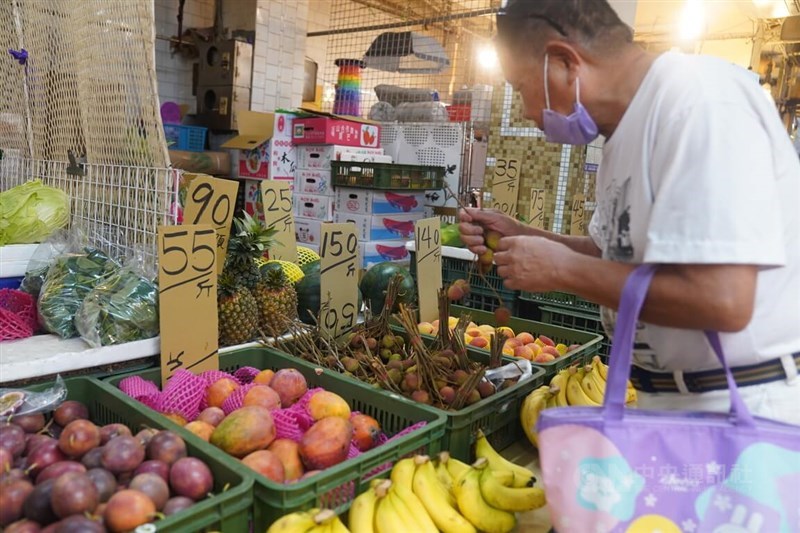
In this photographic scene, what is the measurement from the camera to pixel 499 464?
5.16ft

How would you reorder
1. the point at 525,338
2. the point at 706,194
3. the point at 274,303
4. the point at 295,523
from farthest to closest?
the point at 525,338, the point at 274,303, the point at 295,523, the point at 706,194

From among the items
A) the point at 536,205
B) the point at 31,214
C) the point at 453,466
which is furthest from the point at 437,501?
the point at 536,205

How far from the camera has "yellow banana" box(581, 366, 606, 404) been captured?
2.01 m

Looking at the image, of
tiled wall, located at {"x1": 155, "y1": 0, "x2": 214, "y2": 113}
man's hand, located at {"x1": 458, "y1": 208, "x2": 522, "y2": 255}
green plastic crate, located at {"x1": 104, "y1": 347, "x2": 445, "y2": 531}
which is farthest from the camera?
tiled wall, located at {"x1": 155, "y1": 0, "x2": 214, "y2": 113}

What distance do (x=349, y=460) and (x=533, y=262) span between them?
0.59m

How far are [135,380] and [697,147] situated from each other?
1519 mm

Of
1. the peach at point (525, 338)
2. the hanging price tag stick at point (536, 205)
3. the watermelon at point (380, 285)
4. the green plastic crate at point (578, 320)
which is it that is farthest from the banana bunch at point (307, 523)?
the hanging price tag stick at point (536, 205)

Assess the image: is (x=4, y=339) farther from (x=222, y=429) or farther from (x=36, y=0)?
(x=36, y=0)

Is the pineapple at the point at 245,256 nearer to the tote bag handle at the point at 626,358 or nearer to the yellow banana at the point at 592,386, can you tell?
the yellow banana at the point at 592,386

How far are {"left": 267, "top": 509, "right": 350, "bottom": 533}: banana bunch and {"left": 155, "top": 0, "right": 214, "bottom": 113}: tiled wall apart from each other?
6912mm

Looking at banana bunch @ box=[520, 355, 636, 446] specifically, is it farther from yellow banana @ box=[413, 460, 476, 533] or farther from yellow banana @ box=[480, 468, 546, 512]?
yellow banana @ box=[413, 460, 476, 533]

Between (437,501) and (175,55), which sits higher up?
(175,55)

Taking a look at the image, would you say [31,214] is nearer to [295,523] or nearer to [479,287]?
[295,523]

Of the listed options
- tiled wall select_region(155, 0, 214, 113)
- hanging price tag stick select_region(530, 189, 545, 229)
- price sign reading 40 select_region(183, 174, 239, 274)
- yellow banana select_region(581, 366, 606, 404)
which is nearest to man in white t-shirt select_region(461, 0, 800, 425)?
yellow banana select_region(581, 366, 606, 404)
